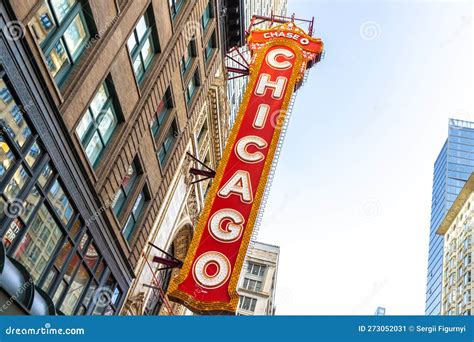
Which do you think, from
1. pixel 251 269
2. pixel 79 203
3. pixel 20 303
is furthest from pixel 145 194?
pixel 251 269

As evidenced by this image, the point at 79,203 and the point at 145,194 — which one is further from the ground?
the point at 145,194

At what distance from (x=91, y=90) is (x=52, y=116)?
2.36 metres

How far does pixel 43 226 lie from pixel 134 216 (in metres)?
7.69

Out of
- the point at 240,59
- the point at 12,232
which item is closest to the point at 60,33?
the point at 12,232

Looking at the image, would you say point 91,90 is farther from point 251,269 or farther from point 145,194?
point 251,269

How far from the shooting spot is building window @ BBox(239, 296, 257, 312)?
91.7 meters

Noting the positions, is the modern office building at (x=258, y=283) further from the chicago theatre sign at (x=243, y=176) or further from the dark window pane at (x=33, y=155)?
the dark window pane at (x=33, y=155)

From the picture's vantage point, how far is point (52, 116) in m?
14.5

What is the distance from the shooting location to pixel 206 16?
92.5 ft

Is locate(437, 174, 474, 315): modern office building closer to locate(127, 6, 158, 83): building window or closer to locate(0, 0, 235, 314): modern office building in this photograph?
locate(0, 0, 235, 314): modern office building

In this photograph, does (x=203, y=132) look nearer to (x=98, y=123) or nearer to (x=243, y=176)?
(x=243, y=176)

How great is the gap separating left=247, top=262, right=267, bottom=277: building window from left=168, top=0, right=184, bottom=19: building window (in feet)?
262

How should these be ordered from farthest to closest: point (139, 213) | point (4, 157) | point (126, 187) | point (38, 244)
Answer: point (139, 213), point (126, 187), point (38, 244), point (4, 157)

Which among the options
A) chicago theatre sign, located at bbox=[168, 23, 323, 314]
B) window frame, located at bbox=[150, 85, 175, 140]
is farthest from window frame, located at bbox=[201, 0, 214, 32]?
window frame, located at bbox=[150, 85, 175, 140]
